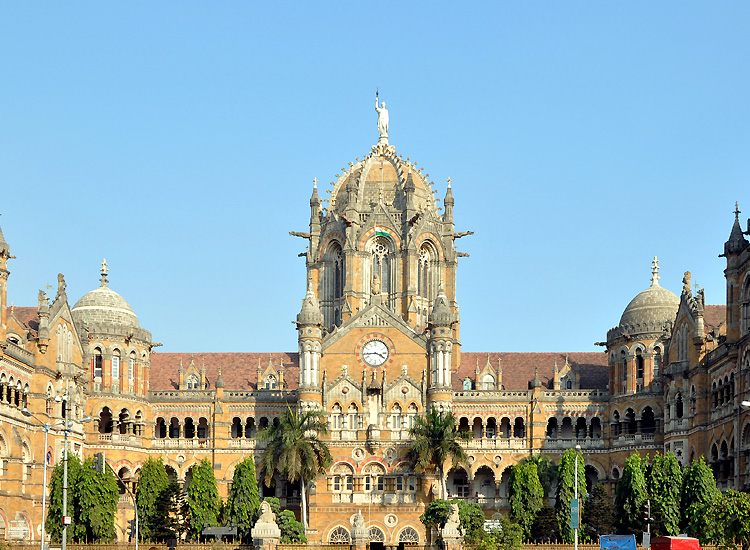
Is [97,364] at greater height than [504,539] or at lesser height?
greater

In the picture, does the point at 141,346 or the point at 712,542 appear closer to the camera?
the point at 712,542

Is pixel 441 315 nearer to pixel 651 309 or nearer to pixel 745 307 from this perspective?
pixel 651 309

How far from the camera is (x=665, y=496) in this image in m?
95.8

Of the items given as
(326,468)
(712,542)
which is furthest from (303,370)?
(712,542)

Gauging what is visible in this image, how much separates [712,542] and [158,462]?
136ft

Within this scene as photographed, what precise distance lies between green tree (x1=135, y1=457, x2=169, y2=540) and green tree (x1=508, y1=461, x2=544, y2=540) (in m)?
25.8

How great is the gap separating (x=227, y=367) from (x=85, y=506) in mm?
35425

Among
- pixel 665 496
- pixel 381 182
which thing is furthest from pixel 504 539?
pixel 381 182

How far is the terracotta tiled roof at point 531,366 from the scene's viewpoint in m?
124

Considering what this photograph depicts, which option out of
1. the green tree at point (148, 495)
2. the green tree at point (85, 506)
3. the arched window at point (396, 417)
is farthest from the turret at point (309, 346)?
the green tree at point (85, 506)

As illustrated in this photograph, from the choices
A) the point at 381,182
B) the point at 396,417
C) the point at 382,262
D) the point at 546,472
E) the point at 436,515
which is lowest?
the point at 436,515

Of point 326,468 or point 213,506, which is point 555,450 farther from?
point 213,506

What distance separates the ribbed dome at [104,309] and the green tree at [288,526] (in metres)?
22.2

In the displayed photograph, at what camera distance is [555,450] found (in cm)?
12031
